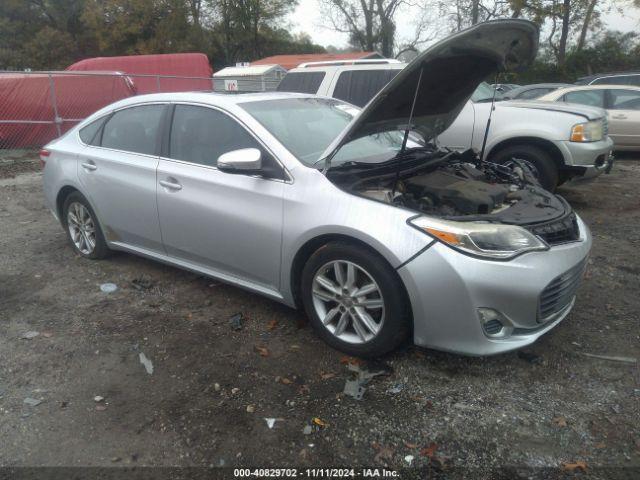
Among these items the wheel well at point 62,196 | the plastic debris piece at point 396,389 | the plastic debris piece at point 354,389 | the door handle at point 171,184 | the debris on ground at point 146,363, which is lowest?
the debris on ground at point 146,363

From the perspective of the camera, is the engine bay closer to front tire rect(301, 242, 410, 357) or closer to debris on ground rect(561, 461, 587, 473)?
front tire rect(301, 242, 410, 357)

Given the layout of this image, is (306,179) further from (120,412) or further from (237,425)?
(120,412)

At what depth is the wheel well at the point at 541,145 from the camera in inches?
239

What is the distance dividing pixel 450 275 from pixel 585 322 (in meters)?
1.52

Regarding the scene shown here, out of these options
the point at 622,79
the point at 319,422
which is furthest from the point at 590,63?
the point at 319,422

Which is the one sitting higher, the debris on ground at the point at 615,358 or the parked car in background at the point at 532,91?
the parked car in background at the point at 532,91

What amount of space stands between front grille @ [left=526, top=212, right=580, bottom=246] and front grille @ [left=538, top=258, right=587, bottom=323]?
0.18 metres

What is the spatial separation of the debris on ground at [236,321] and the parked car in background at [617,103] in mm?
7975

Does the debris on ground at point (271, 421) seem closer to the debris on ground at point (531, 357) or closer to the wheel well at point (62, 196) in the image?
the debris on ground at point (531, 357)

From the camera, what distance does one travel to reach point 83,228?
4926 mm

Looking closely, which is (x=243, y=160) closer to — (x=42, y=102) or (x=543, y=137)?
(x=543, y=137)

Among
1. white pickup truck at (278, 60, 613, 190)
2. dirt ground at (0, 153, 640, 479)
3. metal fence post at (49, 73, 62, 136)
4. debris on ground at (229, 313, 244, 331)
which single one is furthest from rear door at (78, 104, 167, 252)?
metal fence post at (49, 73, 62, 136)

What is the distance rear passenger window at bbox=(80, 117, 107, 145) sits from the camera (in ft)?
15.3

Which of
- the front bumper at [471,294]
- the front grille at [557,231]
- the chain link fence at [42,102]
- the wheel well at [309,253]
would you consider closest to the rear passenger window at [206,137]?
the wheel well at [309,253]
